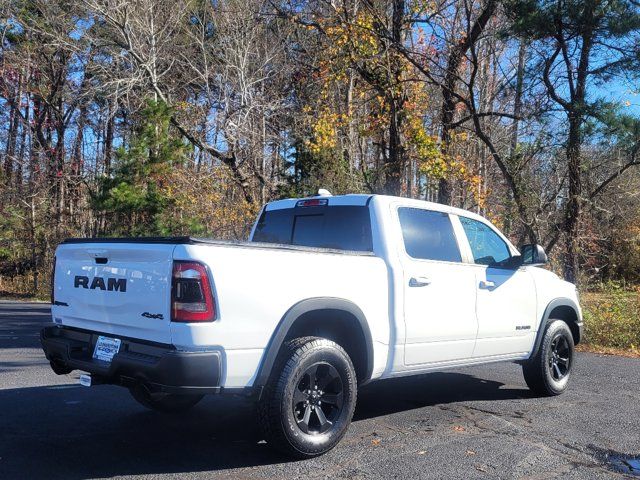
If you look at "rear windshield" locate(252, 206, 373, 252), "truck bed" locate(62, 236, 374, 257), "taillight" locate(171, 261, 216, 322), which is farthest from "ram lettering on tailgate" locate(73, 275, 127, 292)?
"rear windshield" locate(252, 206, 373, 252)

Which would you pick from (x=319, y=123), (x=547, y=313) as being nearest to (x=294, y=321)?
(x=547, y=313)

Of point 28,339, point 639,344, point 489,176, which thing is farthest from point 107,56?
point 639,344

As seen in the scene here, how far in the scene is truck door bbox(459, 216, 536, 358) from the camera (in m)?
6.39

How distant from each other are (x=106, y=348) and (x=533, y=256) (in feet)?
14.2

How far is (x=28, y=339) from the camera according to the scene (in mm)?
11539

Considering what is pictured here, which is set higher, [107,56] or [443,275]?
[107,56]

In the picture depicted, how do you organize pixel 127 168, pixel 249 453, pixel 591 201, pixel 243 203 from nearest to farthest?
pixel 249 453, pixel 591 201, pixel 127 168, pixel 243 203

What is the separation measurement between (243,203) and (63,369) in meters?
17.5

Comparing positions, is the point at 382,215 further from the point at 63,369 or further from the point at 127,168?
the point at 127,168

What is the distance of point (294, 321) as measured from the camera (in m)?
4.83

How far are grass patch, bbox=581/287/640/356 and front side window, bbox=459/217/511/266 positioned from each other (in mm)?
5562

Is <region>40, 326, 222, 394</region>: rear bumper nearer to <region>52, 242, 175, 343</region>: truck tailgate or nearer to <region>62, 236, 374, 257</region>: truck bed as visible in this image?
<region>52, 242, 175, 343</region>: truck tailgate

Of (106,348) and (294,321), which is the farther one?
(294,321)

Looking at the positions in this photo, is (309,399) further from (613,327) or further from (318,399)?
(613,327)
